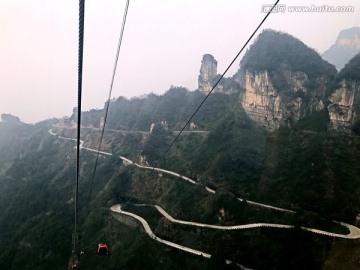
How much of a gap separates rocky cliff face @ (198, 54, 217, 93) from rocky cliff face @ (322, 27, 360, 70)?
107ft

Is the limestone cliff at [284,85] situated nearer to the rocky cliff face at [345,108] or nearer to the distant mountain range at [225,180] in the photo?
the distant mountain range at [225,180]

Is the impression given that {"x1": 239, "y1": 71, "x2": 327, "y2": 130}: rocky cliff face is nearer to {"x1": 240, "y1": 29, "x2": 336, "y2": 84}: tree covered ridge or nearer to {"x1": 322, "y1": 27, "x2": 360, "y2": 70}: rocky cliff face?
{"x1": 240, "y1": 29, "x2": 336, "y2": 84}: tree covered ridge

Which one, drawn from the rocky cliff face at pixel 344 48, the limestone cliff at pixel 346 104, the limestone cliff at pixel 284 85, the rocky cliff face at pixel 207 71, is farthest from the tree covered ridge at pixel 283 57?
the rocky cliff face at pixel 344 48

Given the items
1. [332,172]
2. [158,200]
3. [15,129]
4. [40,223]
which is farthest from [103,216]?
[15,129]

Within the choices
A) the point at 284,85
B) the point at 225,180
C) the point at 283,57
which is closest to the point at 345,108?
the point at 284,85

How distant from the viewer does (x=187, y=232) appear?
38125mm

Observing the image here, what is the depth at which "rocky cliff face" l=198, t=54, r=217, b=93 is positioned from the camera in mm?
84500

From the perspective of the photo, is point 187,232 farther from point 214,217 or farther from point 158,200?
point 158,200

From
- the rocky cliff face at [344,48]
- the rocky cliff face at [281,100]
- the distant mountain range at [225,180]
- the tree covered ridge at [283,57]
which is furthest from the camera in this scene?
the rocky cliff face at [344,48]

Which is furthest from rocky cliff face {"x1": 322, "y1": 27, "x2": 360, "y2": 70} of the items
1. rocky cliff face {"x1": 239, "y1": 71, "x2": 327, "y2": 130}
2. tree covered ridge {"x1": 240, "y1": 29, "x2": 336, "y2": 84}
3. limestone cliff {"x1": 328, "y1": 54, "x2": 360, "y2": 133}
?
limestone cliff {"x1": 328, "y1": 54, "x2": 360, "y2": 133}

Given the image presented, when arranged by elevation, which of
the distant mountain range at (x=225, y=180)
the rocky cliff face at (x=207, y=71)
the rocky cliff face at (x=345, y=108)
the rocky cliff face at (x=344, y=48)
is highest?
the rocky cliff face at (x=344, y=48)

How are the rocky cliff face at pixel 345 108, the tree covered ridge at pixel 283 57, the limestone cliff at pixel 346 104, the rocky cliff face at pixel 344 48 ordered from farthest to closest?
1. the rocky cliff face at pixel 344 48
2. the tree covered ridge at pixel 283 57
3. the rocky cliff face at pixel 345 108
4. the limestone cliff at pixel 346 104

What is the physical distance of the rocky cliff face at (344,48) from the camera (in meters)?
94.2

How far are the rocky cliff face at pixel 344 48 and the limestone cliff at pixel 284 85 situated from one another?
115 ft
